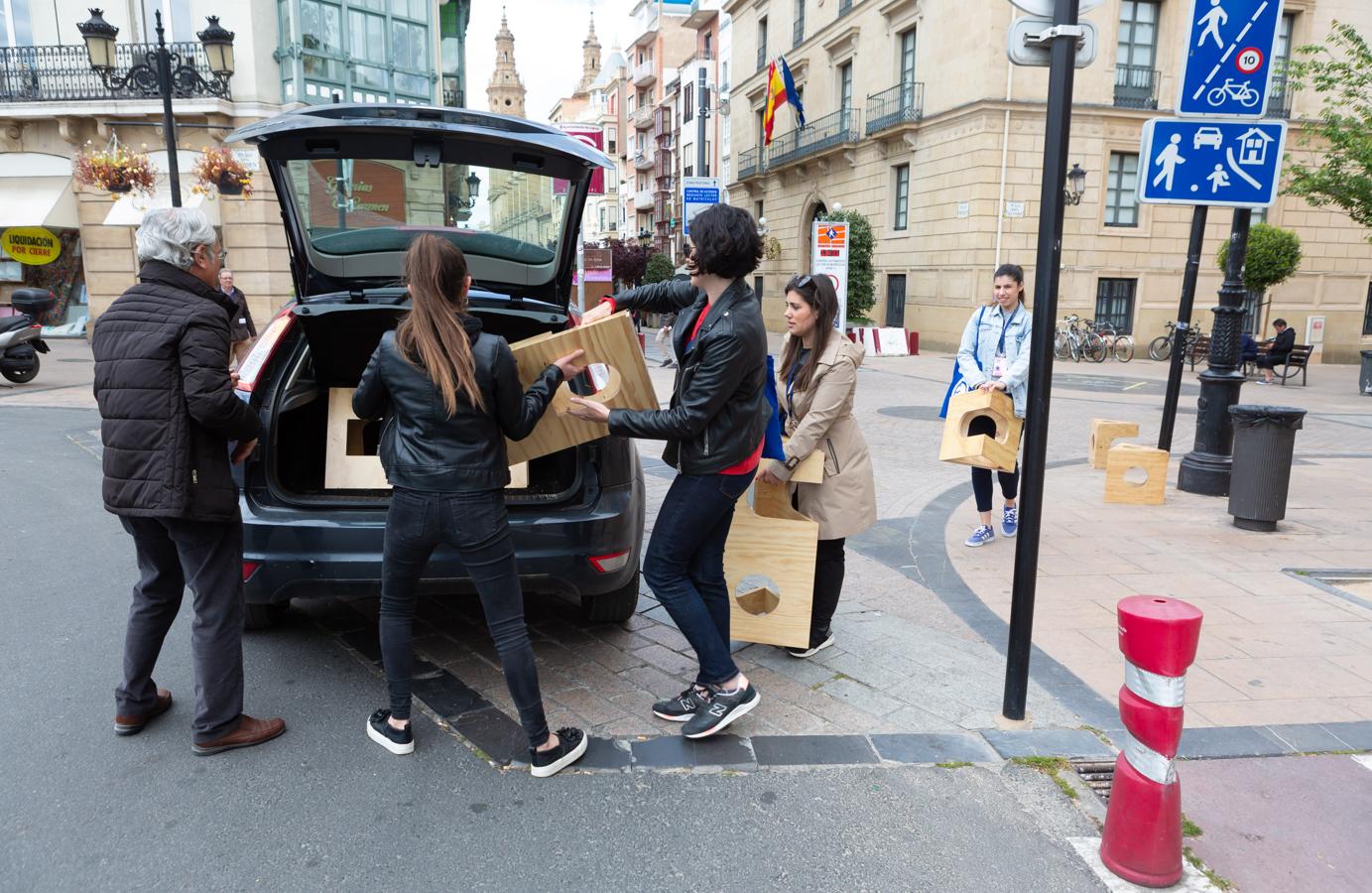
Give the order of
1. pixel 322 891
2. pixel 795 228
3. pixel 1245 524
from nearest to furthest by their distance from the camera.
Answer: pixel 322 891
pixel 1245 524
pixel 795 228

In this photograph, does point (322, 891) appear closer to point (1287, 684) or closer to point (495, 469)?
point (495, 469)

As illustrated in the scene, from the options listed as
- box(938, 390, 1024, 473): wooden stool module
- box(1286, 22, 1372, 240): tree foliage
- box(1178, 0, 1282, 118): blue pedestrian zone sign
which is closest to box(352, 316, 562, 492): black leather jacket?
box(938, 390, 1024, 473): wooden stool module

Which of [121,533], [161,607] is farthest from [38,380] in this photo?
[161,607]

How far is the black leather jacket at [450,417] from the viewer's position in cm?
280

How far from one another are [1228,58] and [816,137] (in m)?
26.8

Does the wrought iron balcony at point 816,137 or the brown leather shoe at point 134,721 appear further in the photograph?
the wrought iron balcony at point 816,137

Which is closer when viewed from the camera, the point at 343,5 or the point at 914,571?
the point at 914,571

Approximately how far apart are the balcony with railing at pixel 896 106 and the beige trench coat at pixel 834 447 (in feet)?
76.2

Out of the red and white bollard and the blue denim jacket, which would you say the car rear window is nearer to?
the blue denim jacket

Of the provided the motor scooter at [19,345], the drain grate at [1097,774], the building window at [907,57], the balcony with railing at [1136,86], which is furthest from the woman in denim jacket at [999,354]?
the building window at [907,57]

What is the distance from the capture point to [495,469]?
9.57 feet

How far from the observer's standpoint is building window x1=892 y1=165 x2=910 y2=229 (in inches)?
1037

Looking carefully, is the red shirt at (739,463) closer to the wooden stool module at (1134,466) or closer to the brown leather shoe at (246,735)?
the brown leather shoe at (246,735)

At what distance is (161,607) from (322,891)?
1.36m
